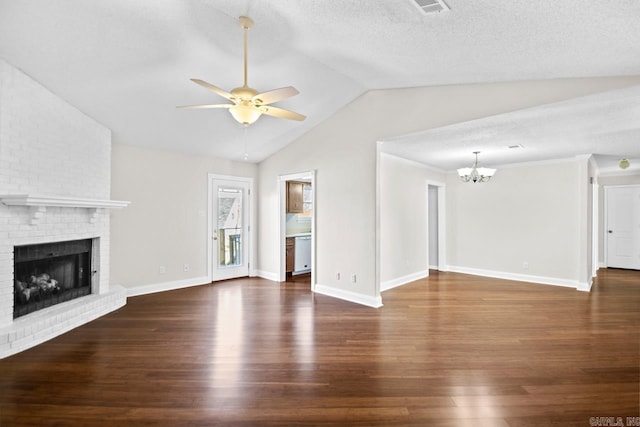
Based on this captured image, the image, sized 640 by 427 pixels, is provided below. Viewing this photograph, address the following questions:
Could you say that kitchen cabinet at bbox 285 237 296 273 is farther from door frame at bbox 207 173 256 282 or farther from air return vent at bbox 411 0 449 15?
air return vent at bbox 411 0 449 15

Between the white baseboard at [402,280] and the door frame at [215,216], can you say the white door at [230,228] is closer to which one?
the door frame at [215,216]

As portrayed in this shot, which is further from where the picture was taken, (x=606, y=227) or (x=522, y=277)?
(x=606, y=227)

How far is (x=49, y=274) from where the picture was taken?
Result: 3783 mm

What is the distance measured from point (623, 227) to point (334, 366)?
340 inches

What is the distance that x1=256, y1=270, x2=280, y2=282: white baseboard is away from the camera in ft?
20.3

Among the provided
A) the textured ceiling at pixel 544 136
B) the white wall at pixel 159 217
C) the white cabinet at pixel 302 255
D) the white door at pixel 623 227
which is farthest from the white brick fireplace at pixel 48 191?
the white door at pixel 623 227

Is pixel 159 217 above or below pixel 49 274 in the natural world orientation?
above

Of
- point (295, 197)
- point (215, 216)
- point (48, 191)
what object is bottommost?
point (215, 216)

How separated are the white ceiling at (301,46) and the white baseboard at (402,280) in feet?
9.49

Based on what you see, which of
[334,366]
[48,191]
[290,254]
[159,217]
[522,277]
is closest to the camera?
[334,366]

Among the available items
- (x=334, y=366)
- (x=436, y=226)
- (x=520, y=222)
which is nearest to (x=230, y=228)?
(x=334, y=366)

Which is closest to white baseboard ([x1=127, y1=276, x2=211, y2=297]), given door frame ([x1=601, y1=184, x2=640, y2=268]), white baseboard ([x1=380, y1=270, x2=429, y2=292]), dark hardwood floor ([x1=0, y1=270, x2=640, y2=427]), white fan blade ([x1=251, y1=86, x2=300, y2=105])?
dark hardwood floor ([x1=0, y1=270, x2=640, y2=427])

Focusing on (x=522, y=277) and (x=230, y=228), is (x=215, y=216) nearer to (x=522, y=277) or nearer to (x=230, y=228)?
(x=230, y=228)

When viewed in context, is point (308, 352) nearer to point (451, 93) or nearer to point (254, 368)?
point (254, 368)
